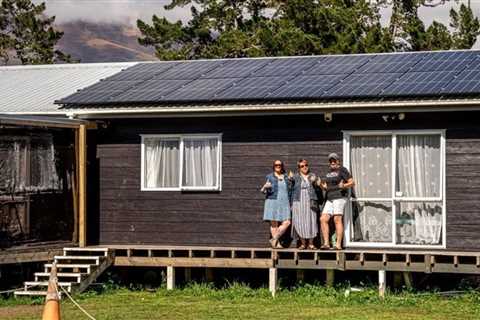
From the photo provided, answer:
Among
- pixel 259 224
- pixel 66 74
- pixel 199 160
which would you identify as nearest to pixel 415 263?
pixel 259 224

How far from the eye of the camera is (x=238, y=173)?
23.8m

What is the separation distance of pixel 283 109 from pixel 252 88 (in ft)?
3.84

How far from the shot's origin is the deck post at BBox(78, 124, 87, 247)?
78.8 ft

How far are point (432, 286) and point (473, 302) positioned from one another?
2019mm

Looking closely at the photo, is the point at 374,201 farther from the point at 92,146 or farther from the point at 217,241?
the point at 92,146

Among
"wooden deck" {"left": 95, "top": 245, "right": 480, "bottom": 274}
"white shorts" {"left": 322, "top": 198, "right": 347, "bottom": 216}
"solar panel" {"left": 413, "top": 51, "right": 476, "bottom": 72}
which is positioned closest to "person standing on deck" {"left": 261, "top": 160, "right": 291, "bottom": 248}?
"wooden deck" {"left": 95, "top": 245, "right": 480, "bottom": 274}

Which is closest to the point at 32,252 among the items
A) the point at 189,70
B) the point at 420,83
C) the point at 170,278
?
the point at 170,278

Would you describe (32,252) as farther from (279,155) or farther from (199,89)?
(279,155)

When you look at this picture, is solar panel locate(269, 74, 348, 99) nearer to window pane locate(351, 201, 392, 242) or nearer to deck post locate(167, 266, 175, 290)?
window pane locate(351, 201, 392, 242)

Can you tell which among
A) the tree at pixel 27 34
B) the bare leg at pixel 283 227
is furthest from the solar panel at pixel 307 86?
the tree at pixel 27 34

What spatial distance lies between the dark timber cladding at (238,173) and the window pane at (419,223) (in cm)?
23

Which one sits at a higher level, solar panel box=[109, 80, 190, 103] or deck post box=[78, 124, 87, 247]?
solar panel box=[109, 80, 190, 103]

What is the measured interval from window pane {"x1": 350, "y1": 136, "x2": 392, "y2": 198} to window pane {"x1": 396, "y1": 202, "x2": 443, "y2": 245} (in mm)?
419

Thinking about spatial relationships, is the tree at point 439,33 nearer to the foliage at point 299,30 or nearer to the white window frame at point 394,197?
the foliage at point 299,30
